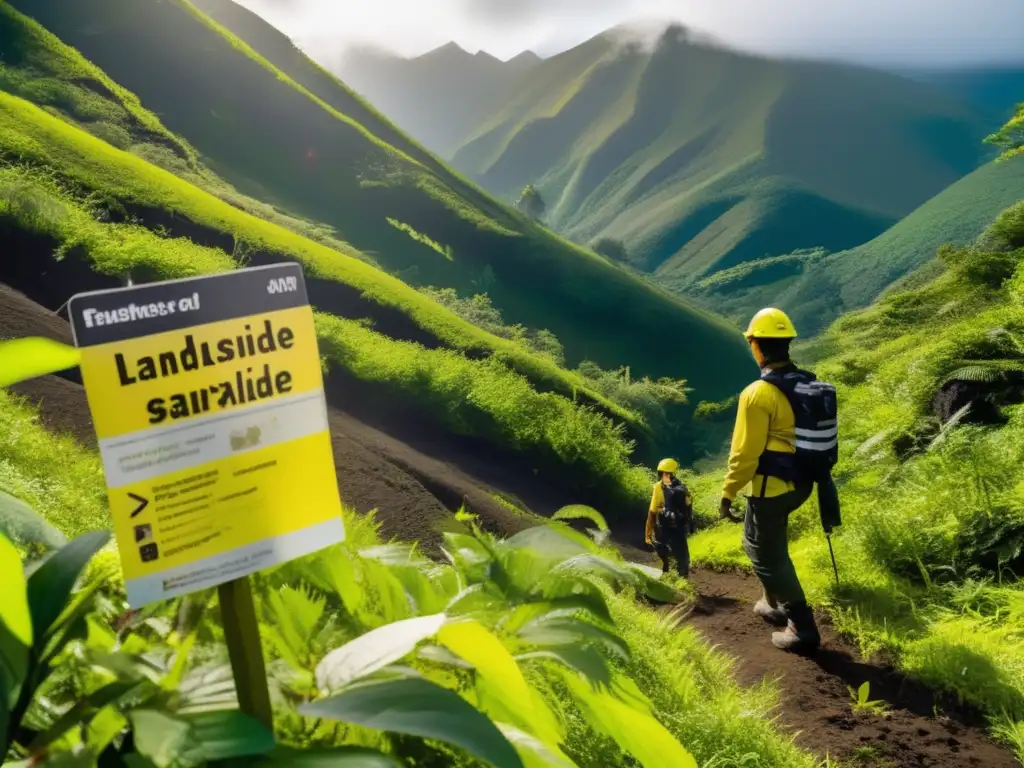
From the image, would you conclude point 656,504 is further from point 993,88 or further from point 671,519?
point 993,88

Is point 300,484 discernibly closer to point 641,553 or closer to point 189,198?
point 641,553

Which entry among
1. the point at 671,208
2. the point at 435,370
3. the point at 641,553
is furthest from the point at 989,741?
the point at 671,208

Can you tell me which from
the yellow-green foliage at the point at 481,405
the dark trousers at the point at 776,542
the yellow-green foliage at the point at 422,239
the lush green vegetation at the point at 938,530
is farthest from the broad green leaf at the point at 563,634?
the yellow-green foliage at the point at 422,239

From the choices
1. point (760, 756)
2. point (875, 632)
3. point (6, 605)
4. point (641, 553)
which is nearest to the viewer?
point (6, 605)

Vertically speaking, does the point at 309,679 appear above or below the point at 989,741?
above

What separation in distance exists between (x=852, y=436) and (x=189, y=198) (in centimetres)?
1608

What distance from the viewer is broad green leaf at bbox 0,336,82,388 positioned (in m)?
0.90

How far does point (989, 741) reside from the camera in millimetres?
3844

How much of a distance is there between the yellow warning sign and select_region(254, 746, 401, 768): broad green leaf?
1.06 ft

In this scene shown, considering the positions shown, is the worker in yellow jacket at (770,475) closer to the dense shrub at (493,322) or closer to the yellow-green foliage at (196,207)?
the yellow-green foliage at (196,207)

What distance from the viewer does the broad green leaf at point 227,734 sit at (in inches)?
28.3

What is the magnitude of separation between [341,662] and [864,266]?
9978 cm

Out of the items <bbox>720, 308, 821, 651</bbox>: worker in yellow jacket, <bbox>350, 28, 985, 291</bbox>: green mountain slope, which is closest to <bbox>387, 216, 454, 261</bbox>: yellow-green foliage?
<bbox>720, 308, 821, 651</bbox>: worker in yellow jacket

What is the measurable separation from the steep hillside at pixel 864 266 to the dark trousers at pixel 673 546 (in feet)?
252
